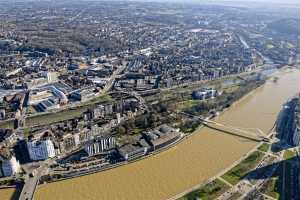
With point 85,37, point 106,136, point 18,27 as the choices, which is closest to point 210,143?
point 106,136

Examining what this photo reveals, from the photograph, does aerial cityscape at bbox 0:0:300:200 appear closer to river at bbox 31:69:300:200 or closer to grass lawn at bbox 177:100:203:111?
river at bbox 31:69:300:200

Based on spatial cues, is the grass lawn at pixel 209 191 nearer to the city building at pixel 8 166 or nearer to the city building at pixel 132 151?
the city building at pixel 132 151

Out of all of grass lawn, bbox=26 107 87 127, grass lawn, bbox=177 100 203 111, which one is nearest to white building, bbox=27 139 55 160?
grass lawn, bbox=26 107 87 127

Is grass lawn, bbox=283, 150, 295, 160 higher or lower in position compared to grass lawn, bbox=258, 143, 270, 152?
higher

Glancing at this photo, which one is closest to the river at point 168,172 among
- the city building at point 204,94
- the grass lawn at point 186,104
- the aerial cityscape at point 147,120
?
the aerial cityscape at point 147,120

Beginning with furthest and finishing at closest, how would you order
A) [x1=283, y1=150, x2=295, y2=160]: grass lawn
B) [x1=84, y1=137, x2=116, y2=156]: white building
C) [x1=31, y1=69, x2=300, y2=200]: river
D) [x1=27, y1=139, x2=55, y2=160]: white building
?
[x1=283, y1=150, x2=295, y2=160]: grass lawn
[x1=84, y1=137, x2=116, y2=156]: white building
[x1=27, y1=139, x2=55, y2=160]: white building
[x1=31, y1=69, x2=300, y2=200]: river

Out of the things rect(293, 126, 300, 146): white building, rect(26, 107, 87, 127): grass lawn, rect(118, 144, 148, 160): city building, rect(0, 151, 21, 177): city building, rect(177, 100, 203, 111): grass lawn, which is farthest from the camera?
rect(177, 100, 203, 111): grass lawn

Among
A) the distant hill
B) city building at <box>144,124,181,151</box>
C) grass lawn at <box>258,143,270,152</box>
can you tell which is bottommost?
grass lawn at <box>258,143,270,152</box>
